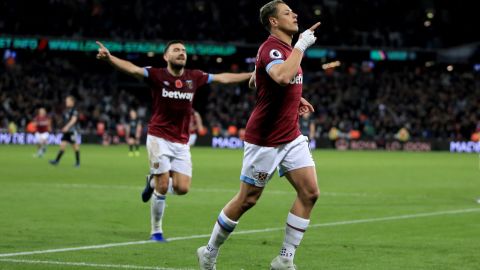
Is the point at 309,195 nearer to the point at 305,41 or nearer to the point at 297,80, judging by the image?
the point at 297,80

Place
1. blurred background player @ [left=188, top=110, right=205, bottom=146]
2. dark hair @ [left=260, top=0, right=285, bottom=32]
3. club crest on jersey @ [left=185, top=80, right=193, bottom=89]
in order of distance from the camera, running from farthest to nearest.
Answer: blurred background player @ [left=188, top=110, right=205, bottom=146] → club crest on jersey @ [left=185, top=80, right=193, bottom=89] → dark hair @ [left=260, top=0, right=285, bottom=32]

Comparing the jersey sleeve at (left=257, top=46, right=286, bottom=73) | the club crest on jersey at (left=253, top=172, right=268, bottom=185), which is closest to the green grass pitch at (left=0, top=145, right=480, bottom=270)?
the club crest on jersey at (left=253, top=172, right=268, bottom=185)

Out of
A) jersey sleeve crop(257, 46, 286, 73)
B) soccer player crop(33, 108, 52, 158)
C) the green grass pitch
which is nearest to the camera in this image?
jersey sleeve crop(257, 46, 286, 73)

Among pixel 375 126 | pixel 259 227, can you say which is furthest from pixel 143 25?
pixel 259 227

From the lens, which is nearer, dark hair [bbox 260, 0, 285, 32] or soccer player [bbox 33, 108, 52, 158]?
dark hair [bbox 260, 0, 285, 32]

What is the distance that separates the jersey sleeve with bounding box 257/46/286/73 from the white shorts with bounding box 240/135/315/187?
797mm

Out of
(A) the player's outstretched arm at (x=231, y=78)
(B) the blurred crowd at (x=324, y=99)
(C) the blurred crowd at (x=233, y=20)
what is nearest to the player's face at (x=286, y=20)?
(A) the player's outstretched arm at (x=231, y=78)

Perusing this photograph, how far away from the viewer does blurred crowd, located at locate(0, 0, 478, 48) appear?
194 feet

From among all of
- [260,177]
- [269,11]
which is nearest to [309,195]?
[260,177]

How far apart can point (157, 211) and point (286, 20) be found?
4.14 meters

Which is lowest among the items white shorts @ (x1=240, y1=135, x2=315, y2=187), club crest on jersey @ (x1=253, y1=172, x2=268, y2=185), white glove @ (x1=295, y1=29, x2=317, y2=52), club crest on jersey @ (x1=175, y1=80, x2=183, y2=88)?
club crest on jersey @ (x1=253, y1=172, x2=268, y2=185)

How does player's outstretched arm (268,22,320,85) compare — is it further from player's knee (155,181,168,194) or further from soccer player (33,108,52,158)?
soccer player (33,108,52,158)

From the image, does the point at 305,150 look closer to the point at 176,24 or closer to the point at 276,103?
the point at 276,103

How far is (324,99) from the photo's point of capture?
63406 millimetres
